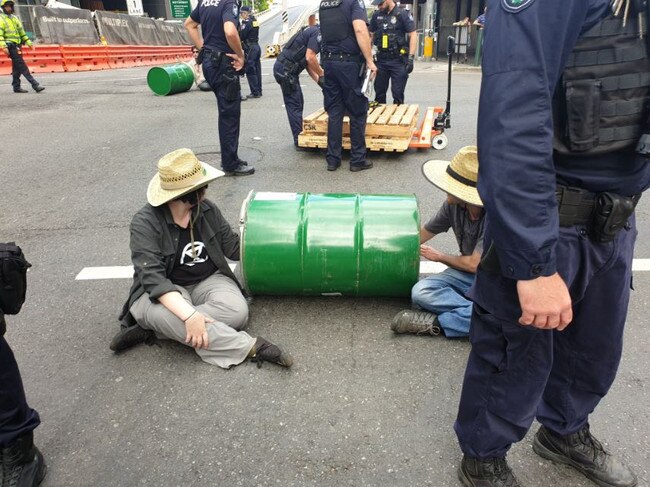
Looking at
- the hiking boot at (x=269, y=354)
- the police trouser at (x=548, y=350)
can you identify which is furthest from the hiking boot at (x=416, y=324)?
the police trouser at (x=548, y=350)

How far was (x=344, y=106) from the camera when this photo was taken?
5.61 metres

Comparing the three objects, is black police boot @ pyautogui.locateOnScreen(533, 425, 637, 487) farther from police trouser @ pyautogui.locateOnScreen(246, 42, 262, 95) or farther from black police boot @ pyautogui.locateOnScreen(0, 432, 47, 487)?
police trouser @ pyautogui.locateOnScreen(246, 42, 262, 95)

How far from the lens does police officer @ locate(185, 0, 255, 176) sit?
518 cm

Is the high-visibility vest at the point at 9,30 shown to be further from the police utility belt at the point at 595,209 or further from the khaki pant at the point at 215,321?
the police utility belt at the point at 595,209

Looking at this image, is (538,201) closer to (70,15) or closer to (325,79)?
(325,79)

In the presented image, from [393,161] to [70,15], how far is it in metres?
20.1

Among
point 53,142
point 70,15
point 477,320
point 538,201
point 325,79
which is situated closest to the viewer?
point 538,201

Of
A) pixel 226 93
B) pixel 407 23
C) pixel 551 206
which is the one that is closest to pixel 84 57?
pixel 407 23

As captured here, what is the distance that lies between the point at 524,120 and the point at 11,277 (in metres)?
1.77

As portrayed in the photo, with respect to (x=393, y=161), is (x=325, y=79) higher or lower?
higher

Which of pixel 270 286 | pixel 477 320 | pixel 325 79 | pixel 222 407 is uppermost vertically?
pixel 325 79

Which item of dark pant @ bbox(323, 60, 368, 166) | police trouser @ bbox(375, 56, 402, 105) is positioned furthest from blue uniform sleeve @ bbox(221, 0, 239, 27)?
police trouser @ bbox(375, 56, 402, 105)

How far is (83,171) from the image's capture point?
596 centimetres

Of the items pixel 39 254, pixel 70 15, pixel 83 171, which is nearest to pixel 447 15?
pixel 70 15
